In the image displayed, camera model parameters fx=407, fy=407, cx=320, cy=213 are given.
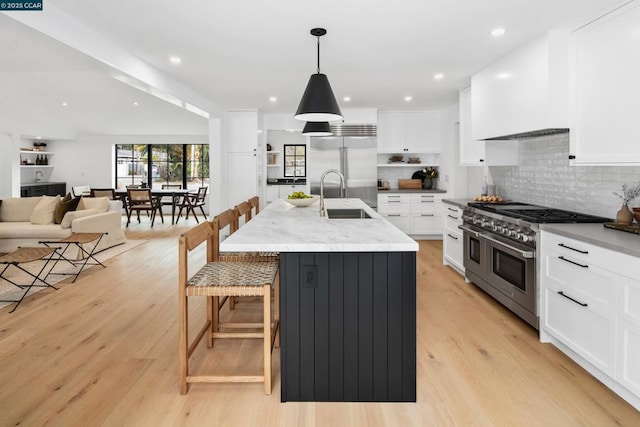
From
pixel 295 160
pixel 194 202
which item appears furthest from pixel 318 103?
pixel 194 202

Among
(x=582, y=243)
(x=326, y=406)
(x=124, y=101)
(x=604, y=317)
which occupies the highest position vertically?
(x=124, y=101)

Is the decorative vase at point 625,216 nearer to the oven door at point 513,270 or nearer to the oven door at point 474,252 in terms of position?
the oven door at point 513,270

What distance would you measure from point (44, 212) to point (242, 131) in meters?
3.26

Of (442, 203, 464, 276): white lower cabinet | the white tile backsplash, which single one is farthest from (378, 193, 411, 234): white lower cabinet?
the white tile backsplash

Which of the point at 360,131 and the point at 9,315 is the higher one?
the point at 360,131

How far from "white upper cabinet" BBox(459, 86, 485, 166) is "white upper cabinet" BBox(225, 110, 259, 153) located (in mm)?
3491

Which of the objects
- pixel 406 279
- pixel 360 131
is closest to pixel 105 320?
pixel 406 279

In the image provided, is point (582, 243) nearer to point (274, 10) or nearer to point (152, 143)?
point (274, 10)

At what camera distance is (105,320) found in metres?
3.44

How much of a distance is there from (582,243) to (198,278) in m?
2.31

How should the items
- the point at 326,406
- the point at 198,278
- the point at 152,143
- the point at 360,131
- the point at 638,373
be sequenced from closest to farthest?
the point at 638,373 → the point at 326,406 → the point at 198,278 → the point at 360,131 → the point at 152,143

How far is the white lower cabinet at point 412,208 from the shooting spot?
7238 mm

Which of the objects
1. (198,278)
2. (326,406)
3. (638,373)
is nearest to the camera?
(638,373)

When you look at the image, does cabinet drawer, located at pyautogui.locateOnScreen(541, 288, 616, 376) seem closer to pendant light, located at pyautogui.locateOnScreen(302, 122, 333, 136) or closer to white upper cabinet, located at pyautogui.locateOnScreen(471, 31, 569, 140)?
white upper cabinet, located at pyautogui.locateOnScreen(471, 31, 569, 140)
